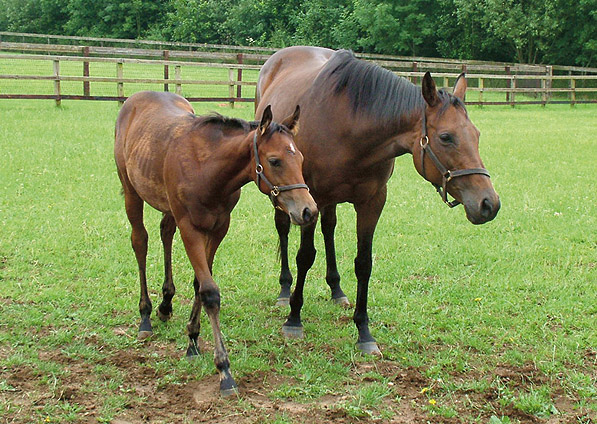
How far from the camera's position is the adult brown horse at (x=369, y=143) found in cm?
377

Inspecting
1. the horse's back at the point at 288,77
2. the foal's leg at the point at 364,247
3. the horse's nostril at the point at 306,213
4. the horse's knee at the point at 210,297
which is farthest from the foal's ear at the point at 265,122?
the horse's back at the point at 288,77

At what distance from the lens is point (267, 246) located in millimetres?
6668

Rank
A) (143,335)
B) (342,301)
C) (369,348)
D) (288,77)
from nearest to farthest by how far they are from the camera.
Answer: (369,348), (143,335), (342,301), (288,77)

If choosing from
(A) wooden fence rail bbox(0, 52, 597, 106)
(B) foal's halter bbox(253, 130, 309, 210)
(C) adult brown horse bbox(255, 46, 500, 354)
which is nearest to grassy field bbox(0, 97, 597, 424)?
(C) adult brown horse bbox(255, 46, 500, 354)

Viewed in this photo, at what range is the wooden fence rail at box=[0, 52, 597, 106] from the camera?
55.0 feet

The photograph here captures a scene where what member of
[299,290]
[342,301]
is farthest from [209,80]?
[299,290]

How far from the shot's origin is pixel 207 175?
3863 millimetres

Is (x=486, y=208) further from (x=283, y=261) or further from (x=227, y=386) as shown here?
(x=283, y=261)

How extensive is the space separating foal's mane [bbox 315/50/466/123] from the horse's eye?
16 centimetres

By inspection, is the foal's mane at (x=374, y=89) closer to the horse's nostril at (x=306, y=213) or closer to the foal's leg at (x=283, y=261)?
the horse's nostril at (x=306, y=213)

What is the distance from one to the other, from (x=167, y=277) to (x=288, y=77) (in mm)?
2222

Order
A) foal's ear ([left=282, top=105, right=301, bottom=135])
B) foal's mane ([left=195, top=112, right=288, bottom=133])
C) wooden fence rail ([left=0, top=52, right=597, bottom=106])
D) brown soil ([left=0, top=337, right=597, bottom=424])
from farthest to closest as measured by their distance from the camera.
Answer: wooden fence rail ([left=0, top=52, right=597, bottom=106])
foal's mane ([left=195, top=112, right=288, bottom=133])
foal's ear ([left=282, top=105, right=301, bottom=135])
brown soil ([left=0, top=337, right=597, bottom=424])

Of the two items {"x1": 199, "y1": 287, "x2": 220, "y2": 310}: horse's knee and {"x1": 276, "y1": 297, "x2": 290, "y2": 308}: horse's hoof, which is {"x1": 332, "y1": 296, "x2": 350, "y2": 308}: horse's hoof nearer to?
{"x1": 276, "y1": 297, "x2": 290, "y2": 308}: horse's hoof

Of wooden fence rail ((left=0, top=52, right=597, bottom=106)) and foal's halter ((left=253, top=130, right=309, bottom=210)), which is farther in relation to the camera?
wooden fence rail ((left=0, top=52, right=597, bottom=106))
